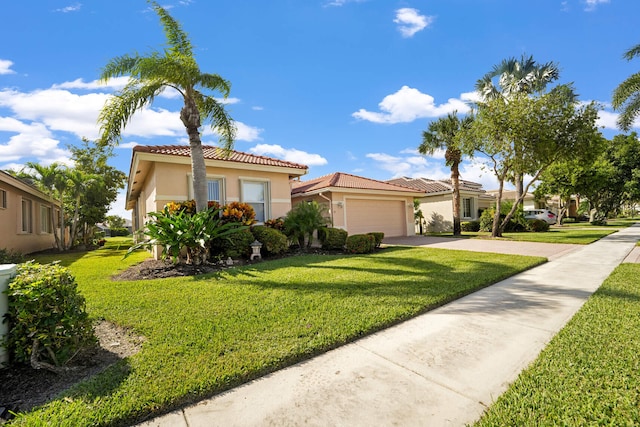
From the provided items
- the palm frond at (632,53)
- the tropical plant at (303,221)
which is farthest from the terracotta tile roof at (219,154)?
the palm frond at (632,53)

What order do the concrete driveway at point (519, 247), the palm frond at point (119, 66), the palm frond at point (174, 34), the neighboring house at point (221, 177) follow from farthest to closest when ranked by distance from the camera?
the neighboring house at point (221, 177), the concrete driveway at point (519, 247), the palm frond at point (174, 34), the palm frond at point (119, 66)

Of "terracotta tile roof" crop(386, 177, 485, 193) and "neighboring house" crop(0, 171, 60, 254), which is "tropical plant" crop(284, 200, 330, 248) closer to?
"neighboring house" crop(0, 171, 60, 254)

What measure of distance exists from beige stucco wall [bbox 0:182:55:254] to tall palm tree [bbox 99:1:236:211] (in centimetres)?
828

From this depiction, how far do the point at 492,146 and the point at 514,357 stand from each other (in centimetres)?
1555

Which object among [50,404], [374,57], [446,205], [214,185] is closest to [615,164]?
[446,205]

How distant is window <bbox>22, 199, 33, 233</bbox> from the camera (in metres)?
14.5

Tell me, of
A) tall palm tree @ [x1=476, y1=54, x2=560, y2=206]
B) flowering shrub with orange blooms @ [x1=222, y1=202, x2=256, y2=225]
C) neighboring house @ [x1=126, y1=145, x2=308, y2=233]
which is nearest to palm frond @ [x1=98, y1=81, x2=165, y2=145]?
neighboring house @ [x1=126, y1=145, x2=308, y2=233]

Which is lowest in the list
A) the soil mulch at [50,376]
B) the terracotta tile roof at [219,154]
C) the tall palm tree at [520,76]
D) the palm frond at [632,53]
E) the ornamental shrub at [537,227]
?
the soil mulch at [50,376]

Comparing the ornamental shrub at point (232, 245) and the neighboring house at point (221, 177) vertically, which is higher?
the neighboring house at point (221, 177)

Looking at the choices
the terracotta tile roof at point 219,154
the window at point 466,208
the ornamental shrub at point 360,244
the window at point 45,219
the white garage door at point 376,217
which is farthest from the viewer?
the window at point 466,208

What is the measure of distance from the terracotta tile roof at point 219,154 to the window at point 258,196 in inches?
38.6

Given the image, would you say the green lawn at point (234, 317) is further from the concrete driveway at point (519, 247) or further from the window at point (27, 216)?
the window at point (27, 216)

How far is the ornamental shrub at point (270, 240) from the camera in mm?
10109

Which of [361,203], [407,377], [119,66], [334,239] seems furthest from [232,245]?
[361,203]
